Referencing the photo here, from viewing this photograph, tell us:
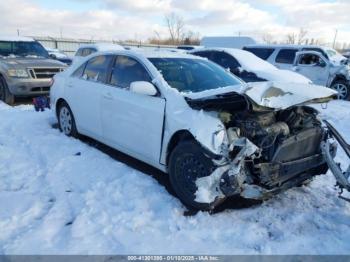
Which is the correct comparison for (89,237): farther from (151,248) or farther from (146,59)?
(146,59)

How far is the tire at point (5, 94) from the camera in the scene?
389 inches

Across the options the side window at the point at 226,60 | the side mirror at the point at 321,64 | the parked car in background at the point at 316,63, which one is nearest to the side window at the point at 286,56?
the parked car in background at the point at 316,63

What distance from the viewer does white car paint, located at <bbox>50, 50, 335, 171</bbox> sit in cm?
365

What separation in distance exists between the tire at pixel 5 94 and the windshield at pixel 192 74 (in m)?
6.54

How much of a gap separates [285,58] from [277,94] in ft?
35.8

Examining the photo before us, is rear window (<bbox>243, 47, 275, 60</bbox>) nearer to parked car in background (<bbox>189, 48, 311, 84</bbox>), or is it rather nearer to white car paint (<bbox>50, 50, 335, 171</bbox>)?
parked car in background (<bbox>189, 48, 311, 84</bbox>)

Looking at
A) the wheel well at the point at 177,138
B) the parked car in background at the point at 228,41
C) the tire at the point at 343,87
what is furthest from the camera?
the parked car in background at the point at 228,41

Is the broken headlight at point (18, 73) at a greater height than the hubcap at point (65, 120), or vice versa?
the broken headlight at point (18, 73)

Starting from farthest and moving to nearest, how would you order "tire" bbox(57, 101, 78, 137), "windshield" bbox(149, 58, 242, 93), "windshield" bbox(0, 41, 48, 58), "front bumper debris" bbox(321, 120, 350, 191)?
"windshield" bbox(0, 41, 48, 58), "tire" bbox(57, 101, 78, 137), "windshield" bbox(149, 58, 242, 93), "front bumper debris" bbox(321, 120, 350, 191)

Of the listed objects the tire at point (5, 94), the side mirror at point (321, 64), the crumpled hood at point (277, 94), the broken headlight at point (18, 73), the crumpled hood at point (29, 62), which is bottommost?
the tire at point (5, 94)

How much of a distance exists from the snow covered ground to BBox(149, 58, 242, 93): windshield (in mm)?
1325

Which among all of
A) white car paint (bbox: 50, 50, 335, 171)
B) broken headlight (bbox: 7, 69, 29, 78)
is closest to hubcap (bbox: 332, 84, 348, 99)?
white car paint (bbox: 50, 50, 335, 171)

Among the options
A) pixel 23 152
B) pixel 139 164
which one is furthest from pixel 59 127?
pixel 139 164

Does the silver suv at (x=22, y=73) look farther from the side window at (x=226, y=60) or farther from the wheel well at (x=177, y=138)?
the wheel well at (x=177, y=138)
